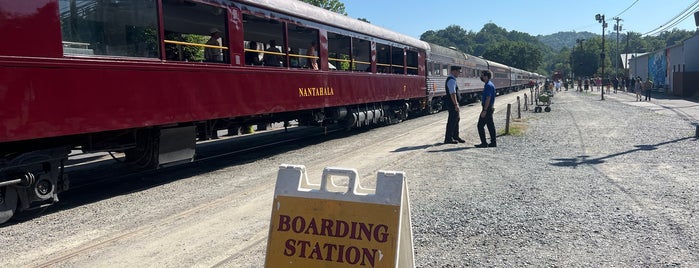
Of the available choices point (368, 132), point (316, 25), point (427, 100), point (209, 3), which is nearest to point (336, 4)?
point (427, 100)

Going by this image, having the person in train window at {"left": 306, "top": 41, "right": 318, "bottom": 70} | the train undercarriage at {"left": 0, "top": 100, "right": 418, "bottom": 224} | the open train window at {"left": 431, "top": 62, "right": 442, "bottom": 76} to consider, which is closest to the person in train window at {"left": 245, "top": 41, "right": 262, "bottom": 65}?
the train undercarriage at {"left": 0, "top": 100, "right": 418, "bottom": 224}

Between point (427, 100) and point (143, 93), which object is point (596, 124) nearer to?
point (427, 100)

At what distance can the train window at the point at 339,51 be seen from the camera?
12234mm

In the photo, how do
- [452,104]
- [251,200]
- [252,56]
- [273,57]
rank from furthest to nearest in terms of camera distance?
[452,104], [273,57], [252,56], [251,200]

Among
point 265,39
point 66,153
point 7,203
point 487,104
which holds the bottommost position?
point 7,203

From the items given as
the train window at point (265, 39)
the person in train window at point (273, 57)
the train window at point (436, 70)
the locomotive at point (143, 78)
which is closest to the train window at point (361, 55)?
the locomotive at point (143, 78)

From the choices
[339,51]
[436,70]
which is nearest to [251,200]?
[339,51]

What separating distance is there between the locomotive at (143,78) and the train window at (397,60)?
12.5 feet

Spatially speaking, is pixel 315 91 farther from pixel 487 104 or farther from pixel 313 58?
pixel 487 104

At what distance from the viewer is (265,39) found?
1066cm

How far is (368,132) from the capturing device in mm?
15102

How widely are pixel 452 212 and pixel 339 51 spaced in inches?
312

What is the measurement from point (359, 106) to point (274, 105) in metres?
5.20

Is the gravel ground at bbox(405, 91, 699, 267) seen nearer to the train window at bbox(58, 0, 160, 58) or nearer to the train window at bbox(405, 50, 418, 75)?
the train window at bbox(58, 0, 160, 58)
